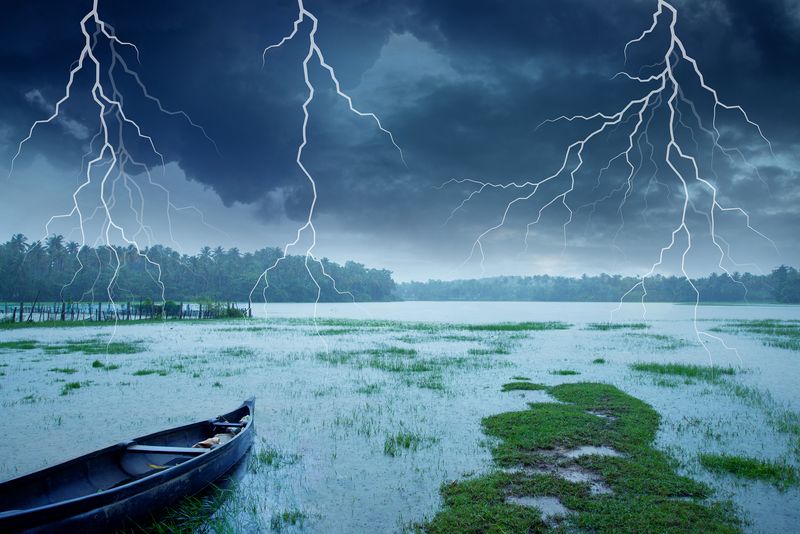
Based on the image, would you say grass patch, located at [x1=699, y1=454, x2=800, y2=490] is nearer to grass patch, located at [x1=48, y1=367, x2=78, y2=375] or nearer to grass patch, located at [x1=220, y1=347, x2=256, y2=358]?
grass patch, located at [x1=220, y1=347, x2=256, y2=358]

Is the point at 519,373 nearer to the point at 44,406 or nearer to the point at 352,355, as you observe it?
the point at 352,355

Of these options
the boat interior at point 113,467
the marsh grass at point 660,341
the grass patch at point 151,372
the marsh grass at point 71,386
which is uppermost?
the boat interior at point 113,467

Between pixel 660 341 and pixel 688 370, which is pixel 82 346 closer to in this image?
pixel 688 370

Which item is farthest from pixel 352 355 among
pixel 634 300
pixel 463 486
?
pixel 634 300

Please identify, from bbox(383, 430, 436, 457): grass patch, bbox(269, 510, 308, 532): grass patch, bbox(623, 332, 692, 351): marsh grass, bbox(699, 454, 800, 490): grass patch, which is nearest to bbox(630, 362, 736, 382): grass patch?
bbox(623, 332, 692, 351): marsh grass

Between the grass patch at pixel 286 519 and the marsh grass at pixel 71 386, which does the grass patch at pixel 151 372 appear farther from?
the grass patch at pixel 286 519

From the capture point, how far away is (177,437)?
27.5ft

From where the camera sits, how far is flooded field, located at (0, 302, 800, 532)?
6.82m

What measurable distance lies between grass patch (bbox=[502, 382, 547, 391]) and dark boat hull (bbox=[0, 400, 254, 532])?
8.52 m

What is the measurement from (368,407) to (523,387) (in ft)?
16.6

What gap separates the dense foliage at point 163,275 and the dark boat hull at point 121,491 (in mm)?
41887

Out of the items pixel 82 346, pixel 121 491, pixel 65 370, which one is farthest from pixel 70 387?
pixel 82 346

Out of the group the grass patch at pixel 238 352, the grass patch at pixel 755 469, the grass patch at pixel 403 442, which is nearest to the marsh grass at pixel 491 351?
the grass patch at pixel 238 352

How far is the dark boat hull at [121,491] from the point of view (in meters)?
4.36
